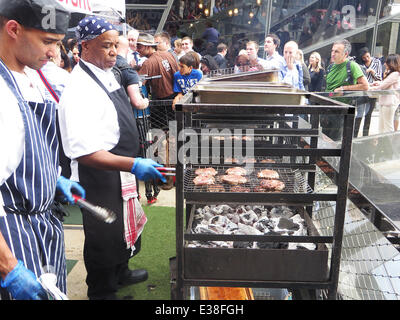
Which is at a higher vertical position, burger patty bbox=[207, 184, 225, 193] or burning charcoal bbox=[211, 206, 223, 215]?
burger patty bbox=[207, 184, 225, 193]

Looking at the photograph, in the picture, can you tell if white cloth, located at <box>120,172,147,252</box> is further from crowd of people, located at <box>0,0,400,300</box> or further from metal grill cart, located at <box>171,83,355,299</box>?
metal grill cart, located at <box>171,83,355,299</box>

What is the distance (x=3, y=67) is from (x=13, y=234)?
0.71 m

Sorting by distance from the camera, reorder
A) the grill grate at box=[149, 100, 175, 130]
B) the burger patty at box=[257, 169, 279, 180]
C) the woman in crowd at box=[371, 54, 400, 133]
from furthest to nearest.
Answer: the grill grate at box=[149, 100, 175, 130]
the woman in crowd at box=[371, 54, 400, 133]
the burger patty at box=[257, 169, 279, 180]

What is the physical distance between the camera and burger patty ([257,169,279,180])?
8.86ft

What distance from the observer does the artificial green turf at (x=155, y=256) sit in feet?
10.5

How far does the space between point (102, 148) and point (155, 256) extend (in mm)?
1851

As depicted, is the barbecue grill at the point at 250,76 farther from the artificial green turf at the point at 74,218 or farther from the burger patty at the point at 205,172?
A: the artificial green turf at the point at 74,218

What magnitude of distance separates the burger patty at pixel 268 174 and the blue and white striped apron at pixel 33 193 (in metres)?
1.53

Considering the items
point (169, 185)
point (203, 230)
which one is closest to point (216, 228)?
point (203, 230)

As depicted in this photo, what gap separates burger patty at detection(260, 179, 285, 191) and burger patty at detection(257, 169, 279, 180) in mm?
127

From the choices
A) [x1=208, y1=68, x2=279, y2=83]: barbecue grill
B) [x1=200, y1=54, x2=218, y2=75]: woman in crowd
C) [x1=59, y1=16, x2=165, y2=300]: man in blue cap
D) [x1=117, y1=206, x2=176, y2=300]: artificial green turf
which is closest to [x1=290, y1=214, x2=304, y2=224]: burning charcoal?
[x1=59, y1=16, x2=165, y2=300]: man in blue cap

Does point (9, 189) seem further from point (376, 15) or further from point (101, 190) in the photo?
point (376, 15)

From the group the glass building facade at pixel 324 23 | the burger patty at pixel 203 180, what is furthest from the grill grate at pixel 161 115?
the glass building facade at pixel 324 23

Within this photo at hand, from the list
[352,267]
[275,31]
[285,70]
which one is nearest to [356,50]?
[275,31]
